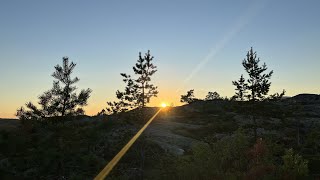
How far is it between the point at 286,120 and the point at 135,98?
25.9 metres

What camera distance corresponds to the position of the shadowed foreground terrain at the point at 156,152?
2303cm

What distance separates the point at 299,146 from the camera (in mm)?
41594

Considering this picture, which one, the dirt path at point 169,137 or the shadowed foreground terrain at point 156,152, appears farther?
the dirt path at point 169,137

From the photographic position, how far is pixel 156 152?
33656mm

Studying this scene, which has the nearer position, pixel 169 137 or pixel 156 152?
pixel 156 152

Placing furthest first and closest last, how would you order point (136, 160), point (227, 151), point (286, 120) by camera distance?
point (286, 120) → point (136, 160) → point (227, 151)

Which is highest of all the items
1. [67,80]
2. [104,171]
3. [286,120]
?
[67,80]

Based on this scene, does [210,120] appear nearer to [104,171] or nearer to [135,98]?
[135,98]

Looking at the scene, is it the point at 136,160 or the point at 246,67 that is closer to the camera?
the point at 136,160

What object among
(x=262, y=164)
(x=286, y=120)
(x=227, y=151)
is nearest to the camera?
(x=262, y=164)

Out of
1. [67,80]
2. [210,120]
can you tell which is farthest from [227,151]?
[210,120]

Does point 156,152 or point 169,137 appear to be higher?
point 169,137

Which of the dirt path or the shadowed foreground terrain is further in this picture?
the dirt path

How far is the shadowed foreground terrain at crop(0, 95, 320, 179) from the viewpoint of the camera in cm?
2303
